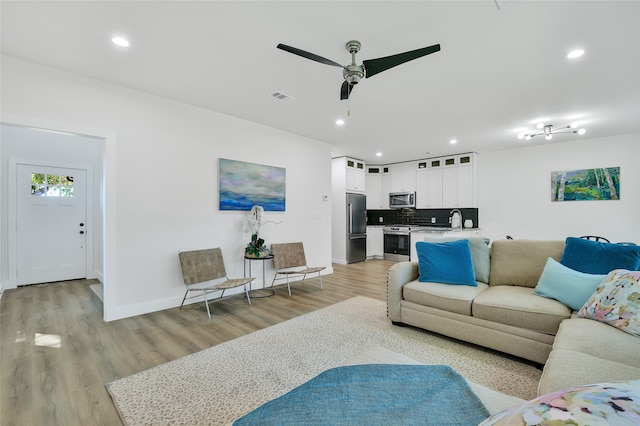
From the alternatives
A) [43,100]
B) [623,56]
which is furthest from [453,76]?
[43,100]

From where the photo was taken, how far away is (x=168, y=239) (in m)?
3.68

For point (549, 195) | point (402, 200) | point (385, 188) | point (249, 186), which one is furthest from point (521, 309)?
point (385, 188)

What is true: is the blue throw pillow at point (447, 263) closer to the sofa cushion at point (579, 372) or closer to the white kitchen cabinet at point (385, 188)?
the sofa cushion at point (579, 372)

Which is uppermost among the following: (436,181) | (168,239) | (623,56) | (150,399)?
(623,56)

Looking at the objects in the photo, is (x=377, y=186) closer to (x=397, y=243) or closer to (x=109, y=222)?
(x=397, y=243)

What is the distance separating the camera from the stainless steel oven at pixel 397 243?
7418 mm

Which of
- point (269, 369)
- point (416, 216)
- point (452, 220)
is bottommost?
point (269, 369)

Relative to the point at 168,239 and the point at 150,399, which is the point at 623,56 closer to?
the point at 150,399

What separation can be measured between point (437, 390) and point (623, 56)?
12.1 feet

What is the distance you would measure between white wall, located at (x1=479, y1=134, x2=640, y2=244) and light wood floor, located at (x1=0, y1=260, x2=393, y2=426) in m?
4.07

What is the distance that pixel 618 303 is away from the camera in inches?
71.7

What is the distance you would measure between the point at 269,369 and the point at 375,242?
5.94 meters

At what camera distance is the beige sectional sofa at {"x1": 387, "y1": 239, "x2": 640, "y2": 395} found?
4.52 feet

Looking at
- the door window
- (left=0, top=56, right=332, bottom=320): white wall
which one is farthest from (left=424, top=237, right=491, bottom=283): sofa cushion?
the door window
